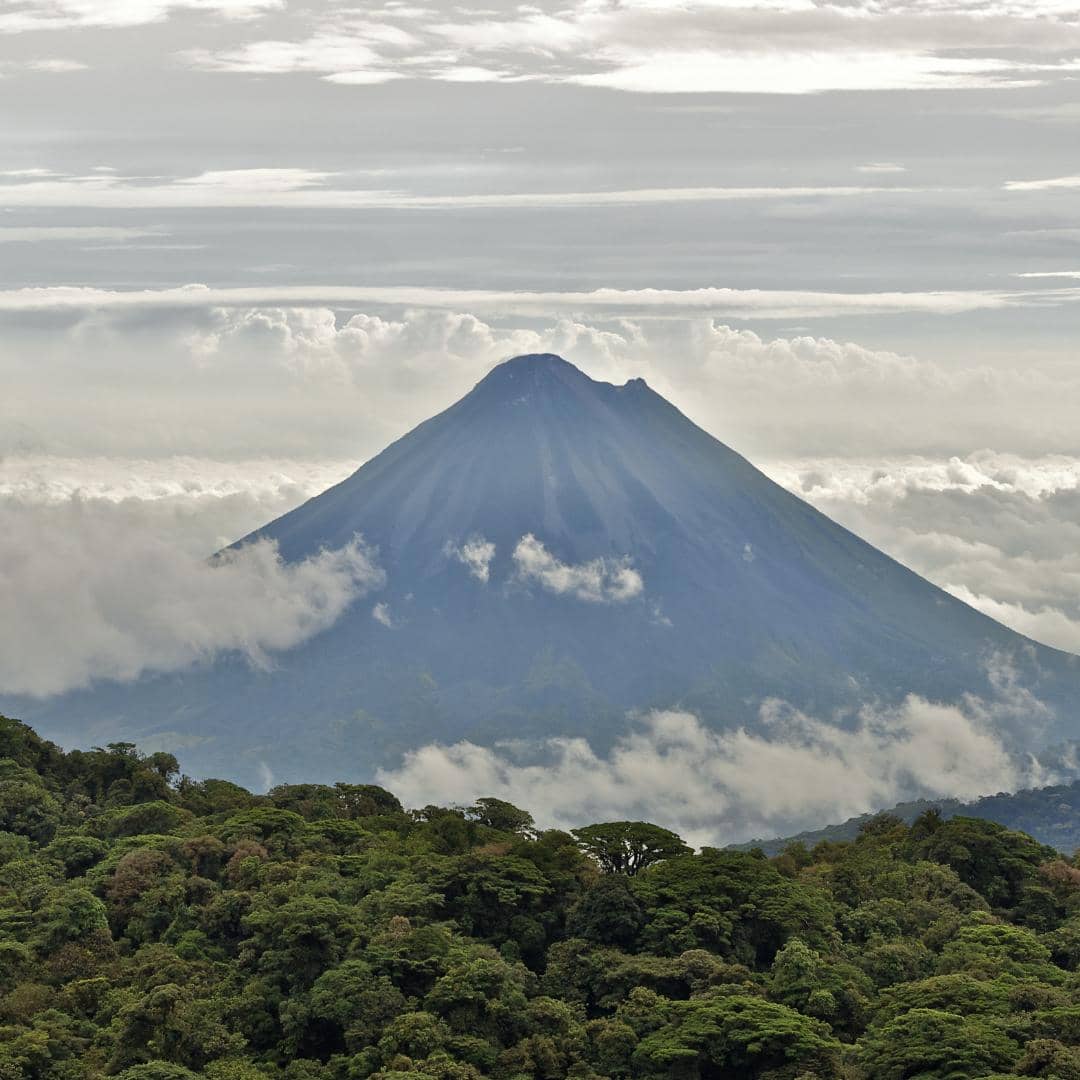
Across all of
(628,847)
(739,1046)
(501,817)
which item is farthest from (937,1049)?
(501,817)

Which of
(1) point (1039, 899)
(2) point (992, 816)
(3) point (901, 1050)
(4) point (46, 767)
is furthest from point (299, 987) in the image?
(2) point (992, 816)

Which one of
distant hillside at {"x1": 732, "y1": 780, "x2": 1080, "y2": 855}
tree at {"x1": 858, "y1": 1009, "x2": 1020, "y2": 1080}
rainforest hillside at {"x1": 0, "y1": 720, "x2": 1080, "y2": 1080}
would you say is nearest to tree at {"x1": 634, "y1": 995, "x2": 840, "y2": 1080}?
rainforest hillside at {"x1": 0, "y1": 720, "x2": 1080, "y2": 1080}

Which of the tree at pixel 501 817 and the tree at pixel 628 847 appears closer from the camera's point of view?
the tree at pixel 628 847

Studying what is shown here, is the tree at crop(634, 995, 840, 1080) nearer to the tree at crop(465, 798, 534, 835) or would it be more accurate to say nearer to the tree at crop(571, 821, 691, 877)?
the tree at crop(571, 821, 691, 877)

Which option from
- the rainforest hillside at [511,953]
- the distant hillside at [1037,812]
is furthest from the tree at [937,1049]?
the distant hillside at [1037,812]

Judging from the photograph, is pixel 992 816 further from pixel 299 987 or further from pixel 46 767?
pixel 299 987

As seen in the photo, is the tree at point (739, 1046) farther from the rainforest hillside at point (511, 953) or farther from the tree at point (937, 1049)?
the tree at point (937, 1049)

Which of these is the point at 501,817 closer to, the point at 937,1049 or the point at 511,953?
the point at 511,953
